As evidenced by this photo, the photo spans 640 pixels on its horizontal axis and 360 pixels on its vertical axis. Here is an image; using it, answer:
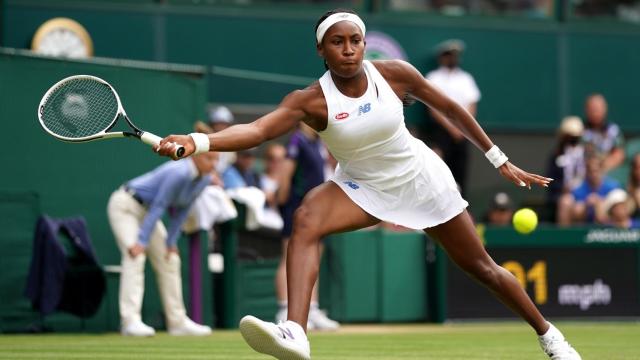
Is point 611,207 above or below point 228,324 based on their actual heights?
above

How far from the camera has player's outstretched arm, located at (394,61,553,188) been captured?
7.92 m

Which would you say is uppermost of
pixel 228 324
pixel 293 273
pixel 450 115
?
pixel 450 115

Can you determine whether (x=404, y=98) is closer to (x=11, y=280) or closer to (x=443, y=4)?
(x=11, y=280)

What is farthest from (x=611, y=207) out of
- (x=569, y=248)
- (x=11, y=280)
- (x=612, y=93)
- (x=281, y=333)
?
(x=281, y=333)

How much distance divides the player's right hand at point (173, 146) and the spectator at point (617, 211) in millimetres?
10595

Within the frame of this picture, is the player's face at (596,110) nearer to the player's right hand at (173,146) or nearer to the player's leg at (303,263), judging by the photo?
the player's leg at (303,263)

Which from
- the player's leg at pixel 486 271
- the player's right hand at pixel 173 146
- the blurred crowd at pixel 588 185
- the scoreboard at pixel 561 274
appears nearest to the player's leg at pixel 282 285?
the scoreboard at pixel 561 274

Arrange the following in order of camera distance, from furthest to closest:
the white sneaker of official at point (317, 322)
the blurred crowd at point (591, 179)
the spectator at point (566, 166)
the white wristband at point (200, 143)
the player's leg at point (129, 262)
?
the spectator at point (566, 166) < the blurred crowd at point (591, 179) < the white sneaker of official at point (317, 322) < the player's leg at point (129, 262) < the white wristband at point (200, 143)

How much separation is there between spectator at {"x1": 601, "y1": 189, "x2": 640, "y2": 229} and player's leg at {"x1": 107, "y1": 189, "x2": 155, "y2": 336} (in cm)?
641

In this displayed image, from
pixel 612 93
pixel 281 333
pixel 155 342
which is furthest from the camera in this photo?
pixel 612 93

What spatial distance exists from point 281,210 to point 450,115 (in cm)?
652

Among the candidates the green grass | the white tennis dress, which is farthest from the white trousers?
the white tennis dress

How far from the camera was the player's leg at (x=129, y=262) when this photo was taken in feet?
41.3

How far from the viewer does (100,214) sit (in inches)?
533
